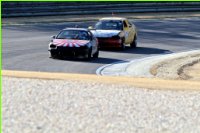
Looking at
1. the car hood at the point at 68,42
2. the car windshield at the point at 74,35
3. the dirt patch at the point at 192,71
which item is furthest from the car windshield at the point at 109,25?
the dirt patch at the point at 192,71

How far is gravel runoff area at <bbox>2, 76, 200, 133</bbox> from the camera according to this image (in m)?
9.88

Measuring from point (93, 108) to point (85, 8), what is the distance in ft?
122

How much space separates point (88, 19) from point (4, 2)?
793 cm

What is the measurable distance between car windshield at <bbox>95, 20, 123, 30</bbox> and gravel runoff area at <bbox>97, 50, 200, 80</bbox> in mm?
3266

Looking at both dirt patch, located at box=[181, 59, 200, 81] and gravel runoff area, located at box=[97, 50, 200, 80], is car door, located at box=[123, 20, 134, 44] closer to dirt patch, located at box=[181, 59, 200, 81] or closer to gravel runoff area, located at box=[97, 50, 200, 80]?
gravel runoff area, located at box=[97, 50, 200, 80]

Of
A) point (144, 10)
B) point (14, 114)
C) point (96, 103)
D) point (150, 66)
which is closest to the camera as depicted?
point (14, 114)

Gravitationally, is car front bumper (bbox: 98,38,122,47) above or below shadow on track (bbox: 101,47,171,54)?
above

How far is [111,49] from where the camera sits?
29.0 metres

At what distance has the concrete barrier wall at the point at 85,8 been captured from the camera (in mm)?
41750

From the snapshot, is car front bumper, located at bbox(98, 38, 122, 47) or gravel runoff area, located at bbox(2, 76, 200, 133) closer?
gravel runoff area, located at bbox(2, 76, 200, 133)

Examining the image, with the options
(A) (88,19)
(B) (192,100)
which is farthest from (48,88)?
(A) (88,19)

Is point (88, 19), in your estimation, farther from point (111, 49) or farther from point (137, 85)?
point (137, 85)

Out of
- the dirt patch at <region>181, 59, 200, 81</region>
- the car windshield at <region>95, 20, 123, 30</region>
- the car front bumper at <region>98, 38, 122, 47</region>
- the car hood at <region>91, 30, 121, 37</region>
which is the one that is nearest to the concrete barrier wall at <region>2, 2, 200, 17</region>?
the car windshield at <region>95, 20, 123, 30</region>

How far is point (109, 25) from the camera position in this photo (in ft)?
96.7
